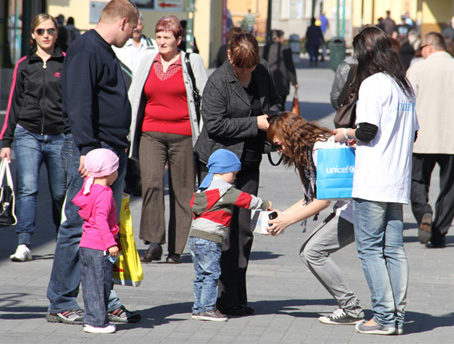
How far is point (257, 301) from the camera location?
6535mm

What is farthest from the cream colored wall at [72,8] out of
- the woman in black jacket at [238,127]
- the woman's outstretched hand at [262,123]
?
the woman's outstretched hand at [262,123]

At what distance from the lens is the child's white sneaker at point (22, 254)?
7662mm

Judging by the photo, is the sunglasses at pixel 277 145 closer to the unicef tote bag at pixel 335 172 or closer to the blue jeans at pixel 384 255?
the unicef tote bag at pixel 335 172

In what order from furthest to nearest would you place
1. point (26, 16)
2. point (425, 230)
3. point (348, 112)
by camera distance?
point (26, 16) → point (425, 230) → point (348, 112)

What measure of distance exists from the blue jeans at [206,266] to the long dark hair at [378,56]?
1.42 meters

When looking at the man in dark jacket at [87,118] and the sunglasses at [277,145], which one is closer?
the man in dark jacket at [87,118]

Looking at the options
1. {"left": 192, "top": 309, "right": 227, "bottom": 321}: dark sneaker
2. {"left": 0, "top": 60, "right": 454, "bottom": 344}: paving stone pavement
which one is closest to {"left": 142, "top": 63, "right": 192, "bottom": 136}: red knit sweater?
{"left": 0, "top": 60, "right": 454, "bottom": 344}: paving stone pavement

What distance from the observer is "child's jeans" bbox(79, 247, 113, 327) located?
5.39 metres

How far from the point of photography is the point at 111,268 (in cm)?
546

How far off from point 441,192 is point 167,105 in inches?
115

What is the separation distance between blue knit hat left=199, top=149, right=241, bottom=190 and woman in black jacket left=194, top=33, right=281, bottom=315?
26 cm

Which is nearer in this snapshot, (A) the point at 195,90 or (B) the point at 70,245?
(B) the point at 70,245

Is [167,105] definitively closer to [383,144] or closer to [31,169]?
[31,169]

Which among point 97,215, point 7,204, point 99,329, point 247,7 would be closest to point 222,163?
point 97,215
